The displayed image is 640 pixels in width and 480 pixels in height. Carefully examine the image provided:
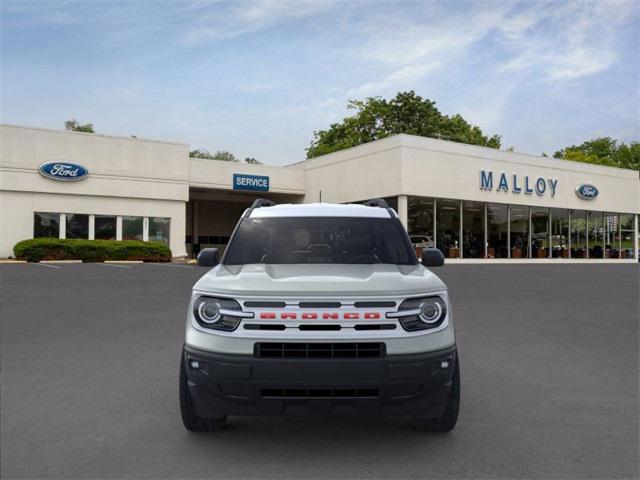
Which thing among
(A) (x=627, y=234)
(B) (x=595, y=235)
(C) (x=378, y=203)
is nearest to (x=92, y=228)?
(C) (x=378, y=203)

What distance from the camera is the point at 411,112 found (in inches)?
2351

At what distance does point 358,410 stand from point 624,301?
11910 millimetres

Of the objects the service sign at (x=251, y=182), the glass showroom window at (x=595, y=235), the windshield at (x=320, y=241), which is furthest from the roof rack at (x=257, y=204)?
the glass showroom window at (x=595, y=235)

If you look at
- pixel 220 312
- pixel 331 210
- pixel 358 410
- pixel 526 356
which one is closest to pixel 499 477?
pixel 358 410

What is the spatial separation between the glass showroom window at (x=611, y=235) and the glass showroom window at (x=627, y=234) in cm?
47

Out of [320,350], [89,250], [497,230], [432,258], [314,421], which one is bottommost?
[314,421]

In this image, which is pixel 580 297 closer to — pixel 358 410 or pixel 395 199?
pixel 358 410

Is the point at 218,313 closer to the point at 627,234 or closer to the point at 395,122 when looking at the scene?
the point at 627,234

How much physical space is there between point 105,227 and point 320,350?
3342 cm

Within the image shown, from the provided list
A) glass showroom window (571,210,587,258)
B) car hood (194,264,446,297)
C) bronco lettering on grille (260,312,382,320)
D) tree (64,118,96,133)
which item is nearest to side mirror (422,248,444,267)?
car hood (194,264,446,297)

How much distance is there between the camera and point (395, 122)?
60.5 m

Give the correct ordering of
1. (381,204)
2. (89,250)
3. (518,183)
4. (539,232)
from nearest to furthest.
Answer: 1. (381,204)
2. (89,250)
3. (518,183)
4. (539,232)

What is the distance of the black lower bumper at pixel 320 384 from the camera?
11.3 ft

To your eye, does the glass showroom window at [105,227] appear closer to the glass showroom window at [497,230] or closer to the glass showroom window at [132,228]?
the glass showroom window at [132,228]
